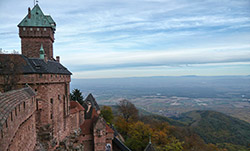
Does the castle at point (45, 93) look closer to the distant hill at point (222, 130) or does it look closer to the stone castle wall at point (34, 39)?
the stone castle wall at point (34, 39)

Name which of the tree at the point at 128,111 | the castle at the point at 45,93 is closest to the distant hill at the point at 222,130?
the tree at the point at 128,111

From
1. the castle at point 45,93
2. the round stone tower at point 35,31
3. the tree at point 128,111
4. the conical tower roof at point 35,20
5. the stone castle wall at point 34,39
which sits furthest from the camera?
the tree at point 128,111

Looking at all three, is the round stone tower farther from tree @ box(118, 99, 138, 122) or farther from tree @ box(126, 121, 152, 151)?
tree @ box(118, 99, 138, 122)

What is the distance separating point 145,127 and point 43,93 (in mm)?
21737

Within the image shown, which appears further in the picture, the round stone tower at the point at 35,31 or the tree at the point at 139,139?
the tree at the point at 139,139

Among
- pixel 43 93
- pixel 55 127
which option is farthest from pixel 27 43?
pixel 55 127

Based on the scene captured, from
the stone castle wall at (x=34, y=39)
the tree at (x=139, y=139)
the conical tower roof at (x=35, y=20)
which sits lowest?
the tree at (x=139, y=139)

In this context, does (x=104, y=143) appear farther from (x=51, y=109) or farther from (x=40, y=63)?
(x=40, y=63)

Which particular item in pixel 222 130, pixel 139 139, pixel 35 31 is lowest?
pixel 222 130

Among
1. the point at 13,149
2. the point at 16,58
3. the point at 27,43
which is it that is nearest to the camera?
the point at 13,149

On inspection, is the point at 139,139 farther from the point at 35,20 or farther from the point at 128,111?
the point at 35,20

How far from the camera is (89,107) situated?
102 feet

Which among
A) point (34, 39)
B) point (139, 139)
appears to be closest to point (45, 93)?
point (34, 39)

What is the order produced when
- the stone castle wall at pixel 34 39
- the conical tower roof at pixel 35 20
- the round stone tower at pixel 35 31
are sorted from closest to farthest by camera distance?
the conical tower roof at pixel 35 20, the round stone tower at pixel 35 31, the stone castle wall at pixel 34 39
